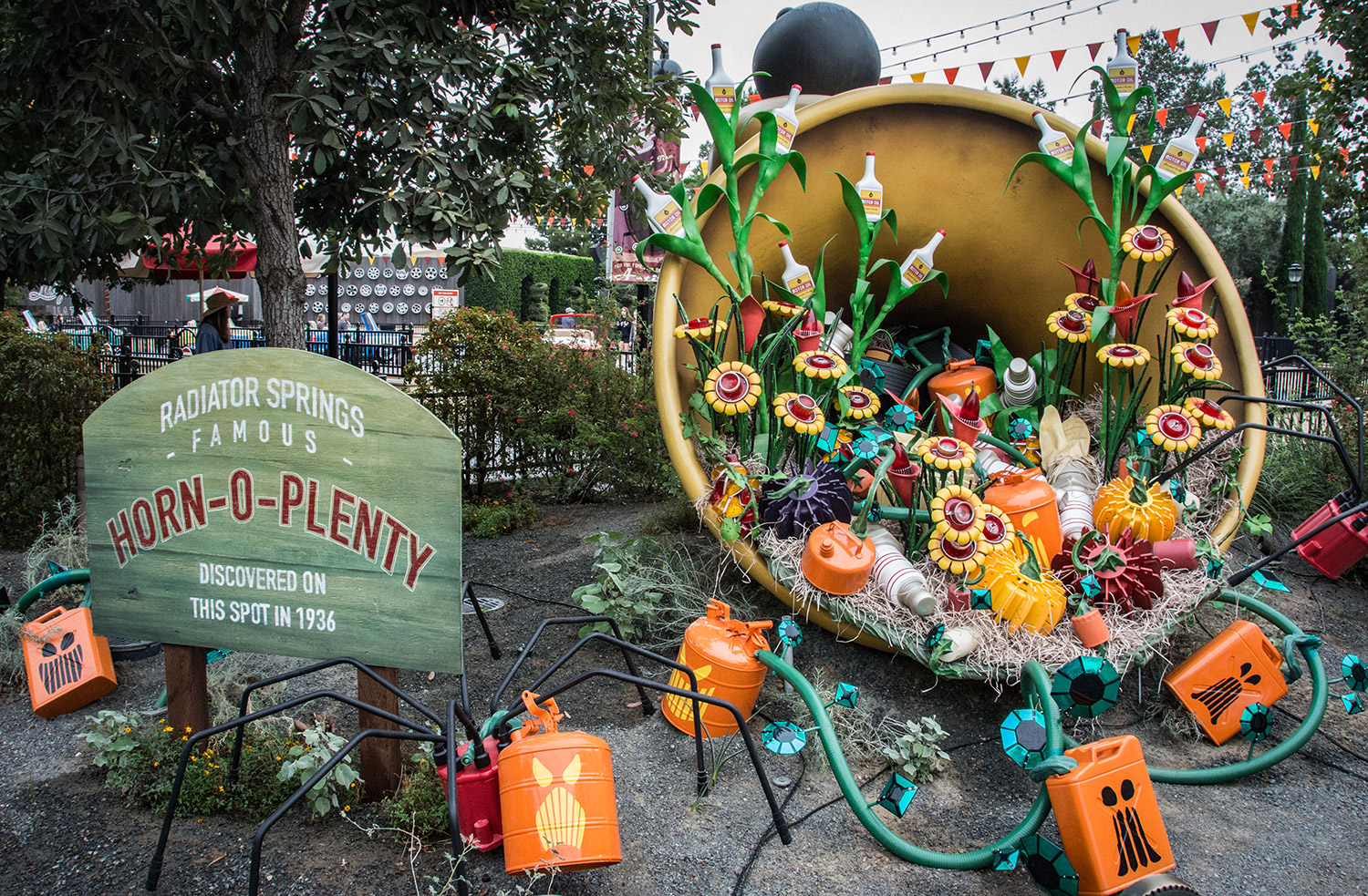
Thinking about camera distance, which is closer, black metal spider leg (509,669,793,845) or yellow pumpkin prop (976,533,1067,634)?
black metal spider leg (509,669,793,845)

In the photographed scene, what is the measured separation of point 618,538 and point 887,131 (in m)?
1.90

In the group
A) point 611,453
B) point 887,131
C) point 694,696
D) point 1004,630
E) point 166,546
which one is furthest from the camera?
point 611,453

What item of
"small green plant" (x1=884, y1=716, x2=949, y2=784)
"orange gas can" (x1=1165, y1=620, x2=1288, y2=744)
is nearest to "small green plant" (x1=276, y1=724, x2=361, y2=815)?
"small green plant" (x1=884, y1=716, x2=949, y2=784)

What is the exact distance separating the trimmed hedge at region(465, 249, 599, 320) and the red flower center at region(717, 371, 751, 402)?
772 inches

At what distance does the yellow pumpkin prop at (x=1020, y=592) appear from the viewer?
2.41 metres

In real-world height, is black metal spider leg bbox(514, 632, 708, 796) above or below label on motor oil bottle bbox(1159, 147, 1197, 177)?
below

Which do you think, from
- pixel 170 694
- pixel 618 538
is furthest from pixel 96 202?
pixel 618 538

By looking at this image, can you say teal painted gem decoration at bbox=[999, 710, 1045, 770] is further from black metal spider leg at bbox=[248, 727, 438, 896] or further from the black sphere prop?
the black sphere prop

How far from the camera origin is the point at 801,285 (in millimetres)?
3049

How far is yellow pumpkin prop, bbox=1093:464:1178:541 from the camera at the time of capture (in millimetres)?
2695

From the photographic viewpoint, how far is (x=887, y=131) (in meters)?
3.21

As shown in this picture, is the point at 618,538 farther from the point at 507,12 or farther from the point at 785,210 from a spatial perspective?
the point at 507,12

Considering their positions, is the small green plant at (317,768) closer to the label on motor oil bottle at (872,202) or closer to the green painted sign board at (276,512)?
the green painted sign board at (276,512)

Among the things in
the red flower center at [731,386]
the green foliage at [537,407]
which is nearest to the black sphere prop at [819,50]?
the red flower center at [731,386]
